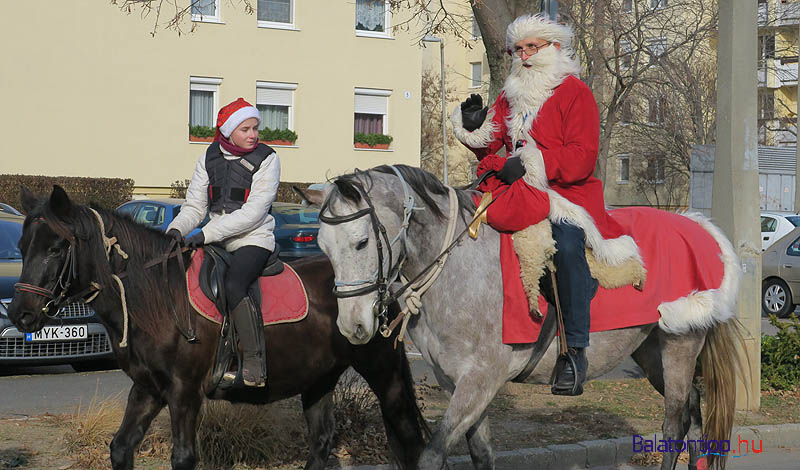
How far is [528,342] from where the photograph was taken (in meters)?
5.51

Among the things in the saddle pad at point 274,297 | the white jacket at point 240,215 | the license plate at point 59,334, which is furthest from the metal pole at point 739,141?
the license plate at point 59,334

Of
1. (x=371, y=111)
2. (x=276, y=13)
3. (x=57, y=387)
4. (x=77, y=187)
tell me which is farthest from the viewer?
(x=371, y=111)

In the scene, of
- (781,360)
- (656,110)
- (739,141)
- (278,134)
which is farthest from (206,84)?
(739,141)

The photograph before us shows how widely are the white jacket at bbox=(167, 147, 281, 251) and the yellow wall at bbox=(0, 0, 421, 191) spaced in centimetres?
2314

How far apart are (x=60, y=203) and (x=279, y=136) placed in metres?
26.0

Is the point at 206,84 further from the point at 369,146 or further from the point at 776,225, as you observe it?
the point at 776,225

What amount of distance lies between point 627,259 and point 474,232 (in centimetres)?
106

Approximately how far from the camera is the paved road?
9164 millimetres

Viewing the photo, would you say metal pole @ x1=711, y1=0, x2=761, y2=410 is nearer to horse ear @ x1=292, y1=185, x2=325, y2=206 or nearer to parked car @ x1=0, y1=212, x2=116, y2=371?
horse ear @ x1=292, y1=185, x2=325, y2=206

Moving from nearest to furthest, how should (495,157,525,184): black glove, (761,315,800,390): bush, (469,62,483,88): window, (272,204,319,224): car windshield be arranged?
(495,157,525,184): black glove → (761,315,800,390): bush → (272,204,319,224): car windshield → (469,62,483,88): window

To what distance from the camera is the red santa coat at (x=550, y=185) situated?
5.51 meters

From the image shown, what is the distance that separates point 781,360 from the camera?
10922 mm

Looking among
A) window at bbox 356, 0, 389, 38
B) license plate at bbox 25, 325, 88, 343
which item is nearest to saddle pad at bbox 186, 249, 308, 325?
license plate at bbox 25, 325, 88, 343

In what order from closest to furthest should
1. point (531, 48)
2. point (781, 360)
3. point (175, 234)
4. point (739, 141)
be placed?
1. point (531, 48)
2. point (175, 234)
3. point (739, 141)
4. point (781, 360)
